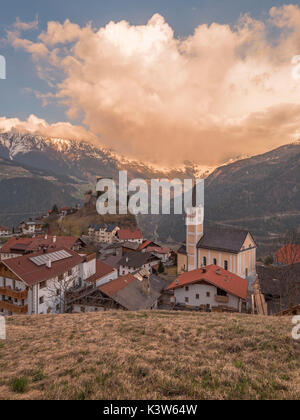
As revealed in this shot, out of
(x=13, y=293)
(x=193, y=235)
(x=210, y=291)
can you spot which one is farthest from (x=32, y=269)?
(x=193, y=235)

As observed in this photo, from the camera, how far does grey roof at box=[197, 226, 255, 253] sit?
54.0 m

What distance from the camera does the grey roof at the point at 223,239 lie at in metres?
54.0

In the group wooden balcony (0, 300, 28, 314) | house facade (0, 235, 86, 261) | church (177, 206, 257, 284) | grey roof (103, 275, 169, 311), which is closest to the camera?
wooden balcony (0, 300, 28, 314)

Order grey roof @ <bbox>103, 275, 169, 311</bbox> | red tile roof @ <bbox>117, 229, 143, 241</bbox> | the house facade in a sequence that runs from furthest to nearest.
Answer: red tile roof @ <bbox>117, 229, 143, 241</bbox> < the house facade < grey roof @ <bbox>103, 275, 169, 311</bbox>

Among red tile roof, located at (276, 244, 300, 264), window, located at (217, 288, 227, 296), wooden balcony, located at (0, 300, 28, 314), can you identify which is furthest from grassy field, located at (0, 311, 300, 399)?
red tile roof, located at (276, 244, 300, 264)

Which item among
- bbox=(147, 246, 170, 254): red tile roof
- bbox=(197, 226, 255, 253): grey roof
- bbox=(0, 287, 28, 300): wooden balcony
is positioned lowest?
bbox=(147, 246, 170, 254): red tile roof

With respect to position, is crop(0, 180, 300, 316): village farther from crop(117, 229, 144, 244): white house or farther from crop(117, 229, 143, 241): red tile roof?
crop(117, 229, 143, 241): red tile roof

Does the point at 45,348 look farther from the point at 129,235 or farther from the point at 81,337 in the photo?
the point at 129,235

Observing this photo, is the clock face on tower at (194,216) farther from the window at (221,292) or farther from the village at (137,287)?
the window at (221,292)

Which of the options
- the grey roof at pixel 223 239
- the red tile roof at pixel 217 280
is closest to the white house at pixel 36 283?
the red tile roof at pixel 217 280

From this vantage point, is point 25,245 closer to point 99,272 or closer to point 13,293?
point 99,272

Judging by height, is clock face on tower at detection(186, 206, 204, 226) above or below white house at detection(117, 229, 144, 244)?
above

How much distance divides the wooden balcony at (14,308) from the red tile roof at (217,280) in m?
20.2
